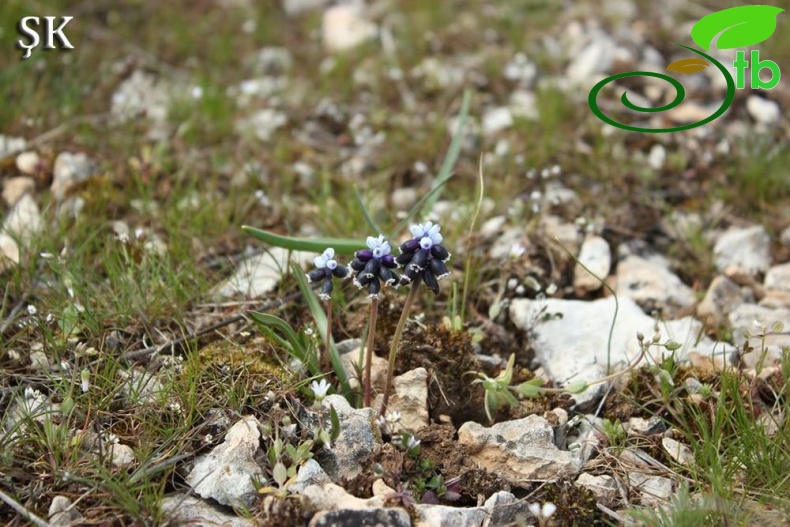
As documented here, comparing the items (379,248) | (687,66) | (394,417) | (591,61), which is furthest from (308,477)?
(687,66)

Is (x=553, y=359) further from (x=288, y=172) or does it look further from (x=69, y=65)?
(x=69, y=65)

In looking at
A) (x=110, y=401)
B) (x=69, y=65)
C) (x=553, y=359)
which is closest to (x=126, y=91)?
(x=69, y=65)

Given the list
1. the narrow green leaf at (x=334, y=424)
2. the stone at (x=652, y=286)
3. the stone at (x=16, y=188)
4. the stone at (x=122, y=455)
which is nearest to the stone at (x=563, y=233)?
the stone at (x=652, y=286)

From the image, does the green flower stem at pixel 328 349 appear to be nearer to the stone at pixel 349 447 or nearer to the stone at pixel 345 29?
the stone at pixel 349 447

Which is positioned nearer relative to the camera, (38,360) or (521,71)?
(38,360)

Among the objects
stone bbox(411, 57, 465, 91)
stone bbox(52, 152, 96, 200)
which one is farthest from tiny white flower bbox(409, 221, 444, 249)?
stone bbox(411, 57, 465, 91)

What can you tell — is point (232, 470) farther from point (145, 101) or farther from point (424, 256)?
point (145, 101)

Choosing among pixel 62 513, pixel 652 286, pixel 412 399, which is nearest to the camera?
pixel 62 513
